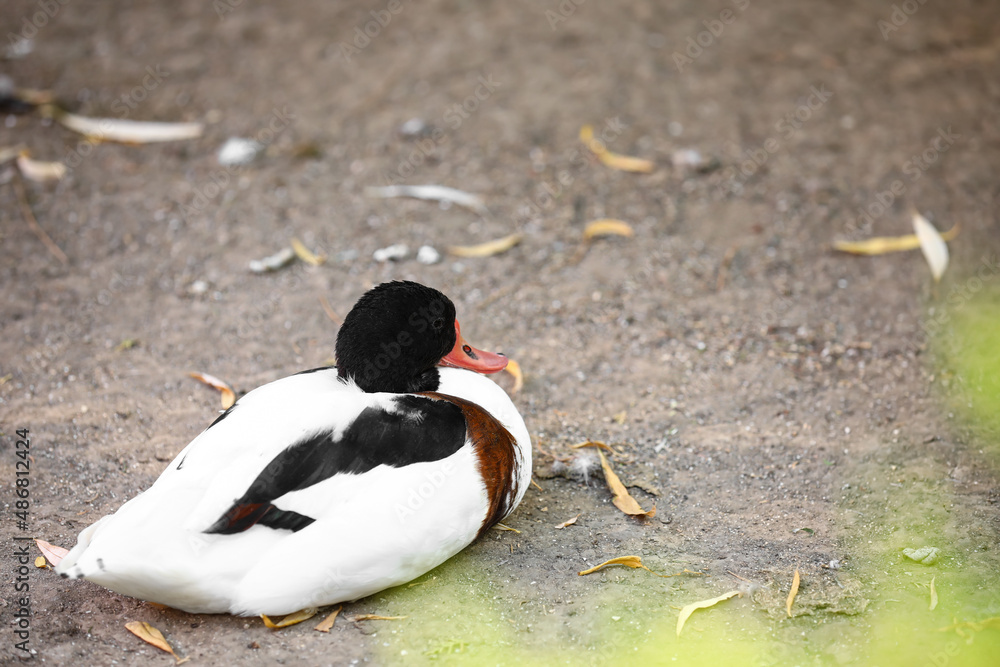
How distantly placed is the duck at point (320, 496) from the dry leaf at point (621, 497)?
0.58 metres

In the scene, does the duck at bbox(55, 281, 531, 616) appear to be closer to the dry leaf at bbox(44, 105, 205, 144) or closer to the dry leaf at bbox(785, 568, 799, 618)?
the dry leaf at bbox(785, 568, 799, 618)

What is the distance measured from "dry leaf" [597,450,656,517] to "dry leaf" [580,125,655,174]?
2.71 metres

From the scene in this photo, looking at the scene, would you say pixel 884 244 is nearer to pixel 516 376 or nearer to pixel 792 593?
pixel 516 376

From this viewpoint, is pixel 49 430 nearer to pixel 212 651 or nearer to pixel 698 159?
pixel 212 651

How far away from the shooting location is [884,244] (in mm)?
5324

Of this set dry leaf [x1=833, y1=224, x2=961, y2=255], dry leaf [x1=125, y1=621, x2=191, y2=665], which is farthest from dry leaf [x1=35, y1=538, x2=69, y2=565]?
dry leaf [x1=833, y1=224, x2=961, y2=255]

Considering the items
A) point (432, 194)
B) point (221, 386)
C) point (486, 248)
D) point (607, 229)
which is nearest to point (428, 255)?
point (486, 248)

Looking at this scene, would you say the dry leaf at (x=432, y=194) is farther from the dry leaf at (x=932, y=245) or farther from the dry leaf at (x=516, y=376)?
the dry leaf at (x=932, y=245)

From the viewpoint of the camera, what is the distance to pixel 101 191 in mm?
5902

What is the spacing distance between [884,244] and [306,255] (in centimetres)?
350

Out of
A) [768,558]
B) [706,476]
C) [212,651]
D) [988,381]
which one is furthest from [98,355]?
[988,381]

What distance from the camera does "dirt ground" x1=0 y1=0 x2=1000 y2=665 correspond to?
3080 millimetres

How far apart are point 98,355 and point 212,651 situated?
7.42 feet

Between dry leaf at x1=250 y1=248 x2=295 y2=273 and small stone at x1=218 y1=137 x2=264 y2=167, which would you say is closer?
dry leaf at x1=250 y1=248 x2=295 y2=273
